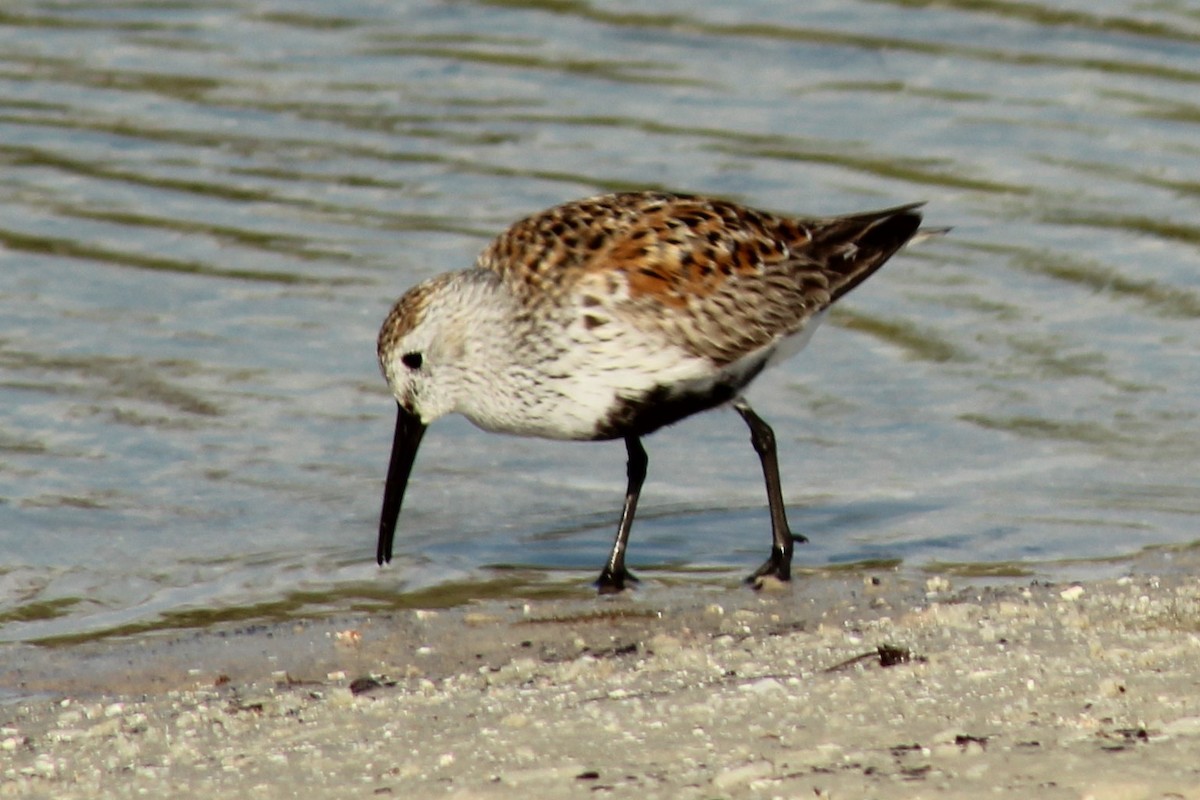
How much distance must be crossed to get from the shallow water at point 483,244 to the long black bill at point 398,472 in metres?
0.17

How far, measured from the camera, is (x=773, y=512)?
315 inches

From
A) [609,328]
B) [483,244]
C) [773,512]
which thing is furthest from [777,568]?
[483,244]

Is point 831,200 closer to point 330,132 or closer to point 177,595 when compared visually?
point 330,132

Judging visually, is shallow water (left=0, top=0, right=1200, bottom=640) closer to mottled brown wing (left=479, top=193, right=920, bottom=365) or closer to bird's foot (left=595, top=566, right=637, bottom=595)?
bird's foot (left=595, top=566, right=637, bottom=595)

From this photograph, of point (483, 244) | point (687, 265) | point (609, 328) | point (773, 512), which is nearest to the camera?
point (609, 328)

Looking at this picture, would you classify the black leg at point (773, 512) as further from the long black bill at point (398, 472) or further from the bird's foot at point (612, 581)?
the long black bill at point (398, 472)

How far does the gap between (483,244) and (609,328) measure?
4069 millimetres

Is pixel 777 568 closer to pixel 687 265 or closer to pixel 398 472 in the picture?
pixel 687 265

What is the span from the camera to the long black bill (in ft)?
26.0

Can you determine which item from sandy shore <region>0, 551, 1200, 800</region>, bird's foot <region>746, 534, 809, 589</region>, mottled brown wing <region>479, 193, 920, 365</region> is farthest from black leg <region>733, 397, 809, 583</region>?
mottled brown wing <region>479, 193, 920, 365</region>

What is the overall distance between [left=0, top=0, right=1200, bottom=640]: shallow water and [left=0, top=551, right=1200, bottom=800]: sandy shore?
56 centimetres

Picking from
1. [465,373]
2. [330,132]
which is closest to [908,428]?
[465,373]

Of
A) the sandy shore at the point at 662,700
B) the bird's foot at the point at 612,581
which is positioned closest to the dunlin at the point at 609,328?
the bird's foot at the point at 612,581

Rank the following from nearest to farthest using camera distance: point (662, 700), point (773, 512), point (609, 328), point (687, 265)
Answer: point (662, 700) → point (609, 328) → point (687, 265) → point (773, 512)
